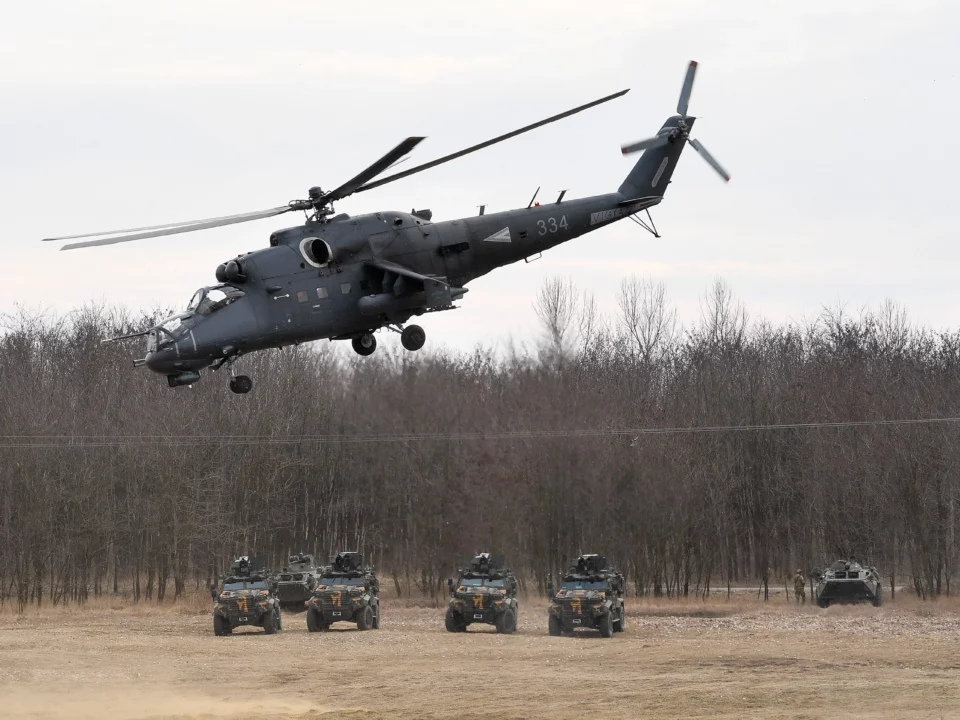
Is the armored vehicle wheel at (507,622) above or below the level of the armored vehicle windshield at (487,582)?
below

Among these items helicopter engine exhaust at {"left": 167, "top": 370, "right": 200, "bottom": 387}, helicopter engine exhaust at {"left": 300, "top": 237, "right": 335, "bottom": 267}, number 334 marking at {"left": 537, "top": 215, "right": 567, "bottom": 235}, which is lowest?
helicopter engine exhaust at {"left": 167, "top": 370, "right": 200, "bottom": 387}

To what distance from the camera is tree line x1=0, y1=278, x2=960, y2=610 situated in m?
48.7

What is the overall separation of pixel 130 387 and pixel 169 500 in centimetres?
575

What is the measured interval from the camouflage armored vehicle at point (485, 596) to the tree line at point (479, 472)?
8329 mm

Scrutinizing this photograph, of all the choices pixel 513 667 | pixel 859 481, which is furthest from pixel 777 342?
pixel 513 667

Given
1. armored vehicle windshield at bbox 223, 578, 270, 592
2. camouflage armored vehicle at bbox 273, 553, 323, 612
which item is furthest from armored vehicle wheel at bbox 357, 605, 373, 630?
camouflage armored vehicle at bbox 273, 553, 323, 612

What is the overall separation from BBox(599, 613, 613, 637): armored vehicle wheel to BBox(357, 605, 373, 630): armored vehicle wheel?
24.5 feet

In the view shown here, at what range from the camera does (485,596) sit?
39312 mm

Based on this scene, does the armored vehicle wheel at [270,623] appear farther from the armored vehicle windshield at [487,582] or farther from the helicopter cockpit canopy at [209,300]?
the helicopter cockpit canopy at [209,300]

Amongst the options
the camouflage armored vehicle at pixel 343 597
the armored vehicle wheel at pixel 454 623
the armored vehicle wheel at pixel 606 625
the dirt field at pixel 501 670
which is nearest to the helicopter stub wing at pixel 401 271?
the dirt field at pixel 501 670

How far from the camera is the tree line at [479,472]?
160 ft

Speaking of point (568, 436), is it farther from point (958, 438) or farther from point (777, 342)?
point (777, 342)

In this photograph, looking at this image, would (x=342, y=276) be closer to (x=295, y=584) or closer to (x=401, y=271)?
(x=401, y=271)

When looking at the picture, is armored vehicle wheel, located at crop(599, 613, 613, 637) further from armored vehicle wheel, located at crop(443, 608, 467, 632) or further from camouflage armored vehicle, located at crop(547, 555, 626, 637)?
armored vehicle wheel, located at crop(443, 608, 467, 632)
